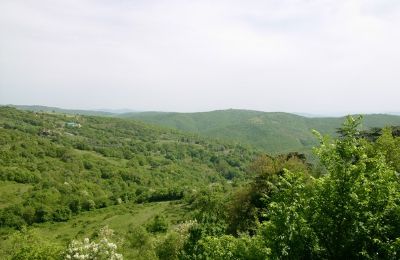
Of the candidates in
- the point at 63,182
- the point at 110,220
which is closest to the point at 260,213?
the point at 110,220

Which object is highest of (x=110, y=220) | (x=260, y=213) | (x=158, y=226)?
(x=260, y=213)

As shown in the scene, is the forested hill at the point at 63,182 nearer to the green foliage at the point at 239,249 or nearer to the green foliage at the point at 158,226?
the green foliage at the point at 158,226

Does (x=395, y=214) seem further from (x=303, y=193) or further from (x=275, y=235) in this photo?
(x=275, y=235)

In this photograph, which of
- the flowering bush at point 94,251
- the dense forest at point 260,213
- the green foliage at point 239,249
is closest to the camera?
the dense forest at point 260,213

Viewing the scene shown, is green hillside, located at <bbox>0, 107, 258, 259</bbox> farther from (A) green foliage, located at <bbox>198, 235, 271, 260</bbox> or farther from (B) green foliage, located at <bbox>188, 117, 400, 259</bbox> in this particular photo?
(B) green foliage, located at <bbox>188, 117, 400, 259</bbox>

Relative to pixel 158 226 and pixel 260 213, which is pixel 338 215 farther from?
pixel 158 226

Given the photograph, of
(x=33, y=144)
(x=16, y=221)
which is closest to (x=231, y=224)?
(x=16, y=221)

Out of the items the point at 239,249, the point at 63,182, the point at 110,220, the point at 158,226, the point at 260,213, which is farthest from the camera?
the point at 63,182

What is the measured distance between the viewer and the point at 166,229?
8569 cm

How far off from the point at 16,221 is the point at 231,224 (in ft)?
298

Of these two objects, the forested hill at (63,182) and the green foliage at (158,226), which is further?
the forested hill at (63,182)

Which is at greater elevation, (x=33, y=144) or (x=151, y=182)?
(x=33, y=144)

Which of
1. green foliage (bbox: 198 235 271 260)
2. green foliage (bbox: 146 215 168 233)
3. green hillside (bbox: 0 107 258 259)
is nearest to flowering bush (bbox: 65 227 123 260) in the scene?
green foliage (bbox: 198 235 271 260)

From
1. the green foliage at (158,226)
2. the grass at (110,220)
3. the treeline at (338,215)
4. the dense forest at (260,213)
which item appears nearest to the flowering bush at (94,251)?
the dense forest at (260,213)
